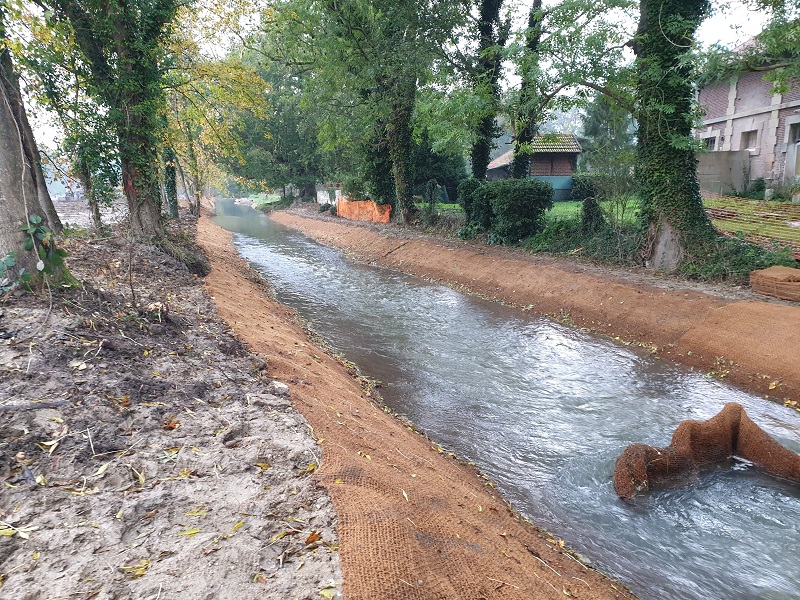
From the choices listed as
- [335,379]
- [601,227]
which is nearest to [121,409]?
[335,379]

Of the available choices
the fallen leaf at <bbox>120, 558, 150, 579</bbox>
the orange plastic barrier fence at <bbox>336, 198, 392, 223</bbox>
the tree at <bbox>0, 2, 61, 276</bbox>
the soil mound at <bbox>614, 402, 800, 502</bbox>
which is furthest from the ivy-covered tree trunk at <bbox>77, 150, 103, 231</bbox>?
the orange plastic barrier fence at <bbox>336, 198, 392, 223</bbox>

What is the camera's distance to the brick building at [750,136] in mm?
20125

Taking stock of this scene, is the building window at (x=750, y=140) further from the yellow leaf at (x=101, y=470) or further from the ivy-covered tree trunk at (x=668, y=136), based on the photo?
the yellow leaf at (x=101, y=470)

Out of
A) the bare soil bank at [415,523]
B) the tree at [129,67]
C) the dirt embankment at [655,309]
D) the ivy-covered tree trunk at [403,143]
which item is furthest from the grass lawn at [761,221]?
the tree at [129,67]

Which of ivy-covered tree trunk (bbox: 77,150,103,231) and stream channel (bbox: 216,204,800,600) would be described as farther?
ivy-covered tree trunk (bbox: 77,150,103,231)

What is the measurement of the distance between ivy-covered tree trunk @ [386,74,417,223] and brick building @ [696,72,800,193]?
1256 cm

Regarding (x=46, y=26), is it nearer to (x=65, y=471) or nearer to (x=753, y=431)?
(x=65, y=471)

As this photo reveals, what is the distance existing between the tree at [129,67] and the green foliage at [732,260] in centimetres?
1307

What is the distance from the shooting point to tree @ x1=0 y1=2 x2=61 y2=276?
16.7 feet

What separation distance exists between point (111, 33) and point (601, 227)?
13263 mm

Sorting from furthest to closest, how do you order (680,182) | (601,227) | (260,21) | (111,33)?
(260,21) < (601,227) < (680,182) < (111,33)

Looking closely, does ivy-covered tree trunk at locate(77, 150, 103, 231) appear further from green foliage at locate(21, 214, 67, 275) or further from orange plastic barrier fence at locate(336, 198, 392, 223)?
orange plastic barrier fence at locate(336, 198, 392, 223)

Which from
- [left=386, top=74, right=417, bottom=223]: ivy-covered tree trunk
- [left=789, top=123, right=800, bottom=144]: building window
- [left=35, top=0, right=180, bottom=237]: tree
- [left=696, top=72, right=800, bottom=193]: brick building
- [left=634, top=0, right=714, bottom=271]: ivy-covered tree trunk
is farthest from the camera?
[left=696, top=72, right=800, bottom=193]: brick building

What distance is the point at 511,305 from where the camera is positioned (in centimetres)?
1327
